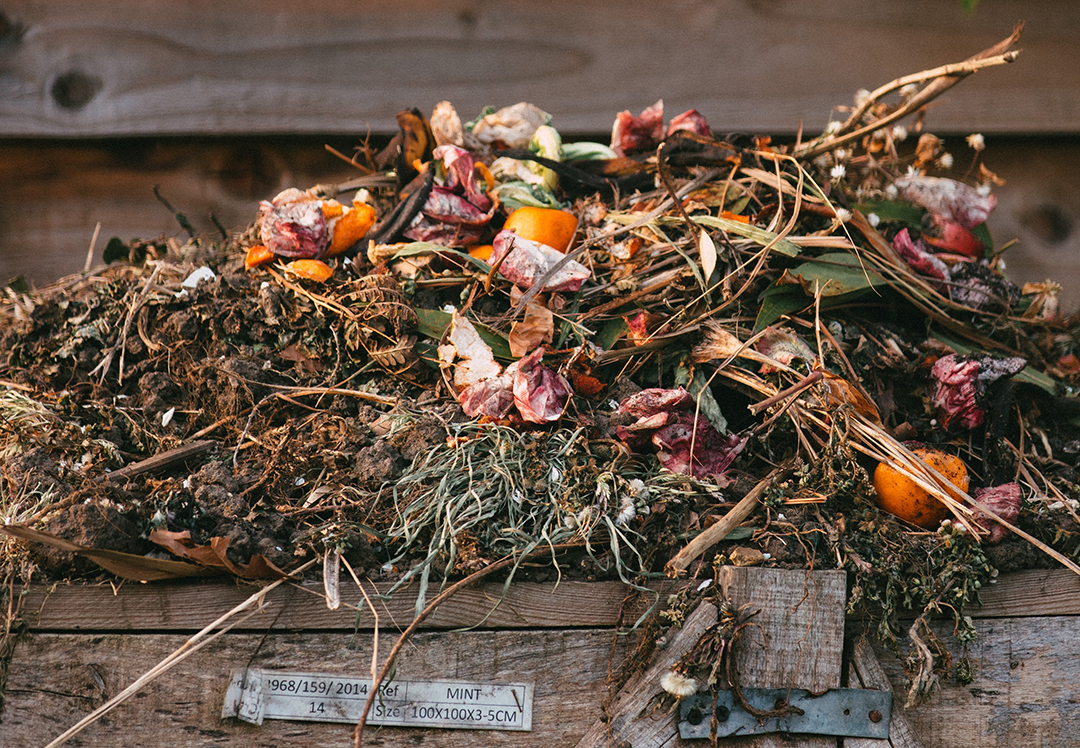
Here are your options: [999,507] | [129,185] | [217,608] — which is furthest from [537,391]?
[129,185]

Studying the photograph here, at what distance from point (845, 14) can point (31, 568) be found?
7.68 ft

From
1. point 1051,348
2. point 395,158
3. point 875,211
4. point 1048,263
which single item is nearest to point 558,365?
point 395,158

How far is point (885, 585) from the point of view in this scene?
3.40ft

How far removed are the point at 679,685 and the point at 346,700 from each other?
477 millimetres

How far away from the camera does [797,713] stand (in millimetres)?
1009

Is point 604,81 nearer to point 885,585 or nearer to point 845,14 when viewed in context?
point 845,14

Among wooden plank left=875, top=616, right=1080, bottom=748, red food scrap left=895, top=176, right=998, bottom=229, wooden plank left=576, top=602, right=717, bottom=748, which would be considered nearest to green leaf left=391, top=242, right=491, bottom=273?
wooden plank left=576, top=602, right=717, bottom=748

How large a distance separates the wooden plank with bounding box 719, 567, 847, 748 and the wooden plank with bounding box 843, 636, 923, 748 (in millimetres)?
50

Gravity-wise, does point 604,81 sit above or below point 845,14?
below

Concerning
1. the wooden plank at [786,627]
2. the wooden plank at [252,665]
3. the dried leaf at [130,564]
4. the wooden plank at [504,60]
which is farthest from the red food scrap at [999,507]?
the wooden plank at [504,60]

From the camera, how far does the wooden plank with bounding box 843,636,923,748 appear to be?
1.03 metres

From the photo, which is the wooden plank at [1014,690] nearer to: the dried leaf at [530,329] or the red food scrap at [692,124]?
the dried leaf at [530,329]

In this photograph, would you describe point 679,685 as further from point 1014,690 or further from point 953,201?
point 953,201

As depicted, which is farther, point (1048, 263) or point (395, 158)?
point (1048, 263)
